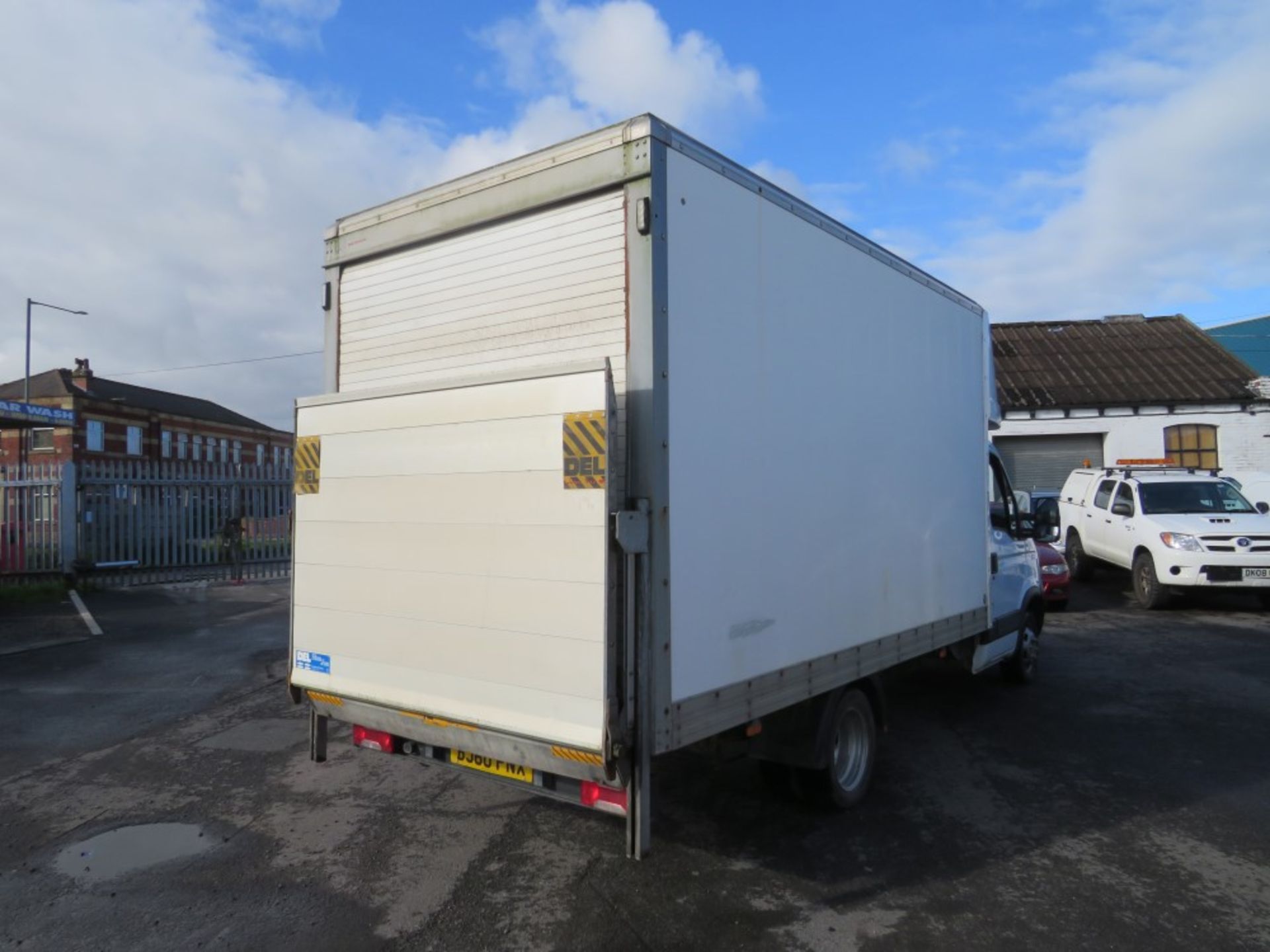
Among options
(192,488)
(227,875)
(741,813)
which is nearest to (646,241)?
(741,813)

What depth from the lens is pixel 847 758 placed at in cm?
479

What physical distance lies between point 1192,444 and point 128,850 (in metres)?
24.3

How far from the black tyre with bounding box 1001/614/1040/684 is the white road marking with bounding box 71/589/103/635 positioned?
416 inches

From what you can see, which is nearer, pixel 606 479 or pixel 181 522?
pixel 606 479

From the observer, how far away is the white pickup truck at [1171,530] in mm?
11555

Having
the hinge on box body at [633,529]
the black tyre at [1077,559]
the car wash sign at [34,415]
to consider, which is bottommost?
the black tyre at [1077,559]

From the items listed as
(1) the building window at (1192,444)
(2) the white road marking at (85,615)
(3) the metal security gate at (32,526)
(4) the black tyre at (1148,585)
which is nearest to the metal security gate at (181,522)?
(3) the metal security gate at (32,526)

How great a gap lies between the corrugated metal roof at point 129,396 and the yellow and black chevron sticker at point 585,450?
42450mm

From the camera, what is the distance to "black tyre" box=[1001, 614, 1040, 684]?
297 inches

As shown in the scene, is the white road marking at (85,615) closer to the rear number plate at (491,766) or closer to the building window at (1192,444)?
the rear number plate at (491,766)

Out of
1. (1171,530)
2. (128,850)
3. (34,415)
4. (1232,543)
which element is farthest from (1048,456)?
(34,415)

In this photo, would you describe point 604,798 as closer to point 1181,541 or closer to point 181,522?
point 1181,541

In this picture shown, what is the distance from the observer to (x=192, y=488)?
48.2 feet

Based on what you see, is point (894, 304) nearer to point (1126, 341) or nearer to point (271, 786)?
point (271, 786)
